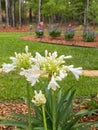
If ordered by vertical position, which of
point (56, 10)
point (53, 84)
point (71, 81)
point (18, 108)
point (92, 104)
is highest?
point (53, 84)

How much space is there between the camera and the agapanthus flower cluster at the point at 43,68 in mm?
1900

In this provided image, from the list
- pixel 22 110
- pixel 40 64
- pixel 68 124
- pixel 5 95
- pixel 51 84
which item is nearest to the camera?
pixel 51 84

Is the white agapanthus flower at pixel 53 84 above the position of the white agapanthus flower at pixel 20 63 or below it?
below

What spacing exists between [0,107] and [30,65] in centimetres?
366

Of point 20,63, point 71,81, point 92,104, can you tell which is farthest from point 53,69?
point 71,81

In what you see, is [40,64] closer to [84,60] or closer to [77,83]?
[77,83]

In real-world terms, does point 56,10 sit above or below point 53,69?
below

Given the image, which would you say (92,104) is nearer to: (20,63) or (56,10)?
(20,63)

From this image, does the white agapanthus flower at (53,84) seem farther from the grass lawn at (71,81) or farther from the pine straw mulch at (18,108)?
the grass lawn at (71,81)

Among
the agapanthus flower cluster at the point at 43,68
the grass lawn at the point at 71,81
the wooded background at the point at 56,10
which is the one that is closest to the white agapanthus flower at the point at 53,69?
Answer: the agapanthus flower cluster at the point at 43,68

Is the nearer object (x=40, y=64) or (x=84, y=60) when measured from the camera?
(x=40, y=64)

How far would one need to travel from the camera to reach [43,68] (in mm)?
1939

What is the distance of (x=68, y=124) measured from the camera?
11.4 ft

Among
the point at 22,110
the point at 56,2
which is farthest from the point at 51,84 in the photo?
the point at 56,2
